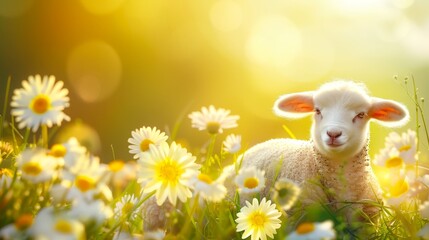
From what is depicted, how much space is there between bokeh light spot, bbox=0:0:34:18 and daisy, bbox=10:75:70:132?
50.8 feet

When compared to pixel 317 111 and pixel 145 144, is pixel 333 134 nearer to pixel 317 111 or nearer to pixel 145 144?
pixel 317 111

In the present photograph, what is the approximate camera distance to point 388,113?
14.2 ft

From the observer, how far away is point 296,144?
4535mm

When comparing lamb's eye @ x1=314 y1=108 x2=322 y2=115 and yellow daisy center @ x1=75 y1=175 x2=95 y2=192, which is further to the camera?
lamb's eye @ x1=314 y1=108 x2=322 y2=115

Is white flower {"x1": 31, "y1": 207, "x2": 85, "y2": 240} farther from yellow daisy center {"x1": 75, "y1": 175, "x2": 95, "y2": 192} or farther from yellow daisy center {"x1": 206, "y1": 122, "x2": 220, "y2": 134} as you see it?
yellow daisy center {"x1": 206, "y1": 122, "x2": 220, "y2": 134}

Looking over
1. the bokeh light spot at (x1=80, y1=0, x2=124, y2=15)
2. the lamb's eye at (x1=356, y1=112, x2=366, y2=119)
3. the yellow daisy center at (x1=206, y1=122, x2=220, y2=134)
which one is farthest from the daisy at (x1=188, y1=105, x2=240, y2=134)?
the bokeh light spot at (x1=80, y1=0, x2=124, y2=15)

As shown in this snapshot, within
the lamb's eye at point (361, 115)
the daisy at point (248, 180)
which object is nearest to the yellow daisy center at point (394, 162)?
the daisy at point (248, 180)

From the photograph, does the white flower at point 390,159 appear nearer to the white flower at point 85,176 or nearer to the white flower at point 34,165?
the white flower at point 85,176

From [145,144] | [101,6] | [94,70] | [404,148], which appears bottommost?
[404,148]

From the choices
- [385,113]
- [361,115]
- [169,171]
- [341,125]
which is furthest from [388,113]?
[169,171]

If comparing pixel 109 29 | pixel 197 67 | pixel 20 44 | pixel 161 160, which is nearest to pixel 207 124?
pixel 161 160

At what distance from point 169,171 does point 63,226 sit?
0.78m

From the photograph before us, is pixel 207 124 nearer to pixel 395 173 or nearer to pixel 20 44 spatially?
pixel 395 173

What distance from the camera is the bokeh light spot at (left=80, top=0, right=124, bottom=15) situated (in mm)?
18391
